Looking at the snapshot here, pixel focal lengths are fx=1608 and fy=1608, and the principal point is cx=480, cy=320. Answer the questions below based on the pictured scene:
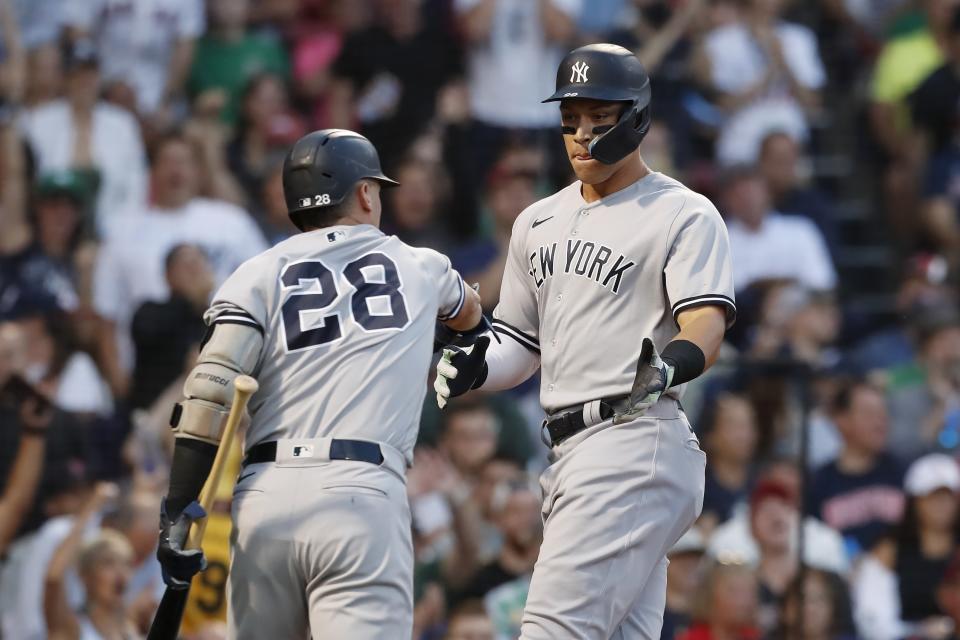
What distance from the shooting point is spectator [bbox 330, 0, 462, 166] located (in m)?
9.73

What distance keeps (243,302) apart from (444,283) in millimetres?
656

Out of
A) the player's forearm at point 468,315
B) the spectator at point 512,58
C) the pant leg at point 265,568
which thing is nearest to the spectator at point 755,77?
the spectator at point 512,58

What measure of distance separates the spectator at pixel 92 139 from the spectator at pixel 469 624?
3.03 meters

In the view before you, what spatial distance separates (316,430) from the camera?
4.59 meters

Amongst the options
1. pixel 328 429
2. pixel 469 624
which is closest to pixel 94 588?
pixel 469 624

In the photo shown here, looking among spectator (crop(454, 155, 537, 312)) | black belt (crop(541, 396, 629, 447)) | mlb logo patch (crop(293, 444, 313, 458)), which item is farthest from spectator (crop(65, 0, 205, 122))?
black belt (crop(541, 396, 629, 447))

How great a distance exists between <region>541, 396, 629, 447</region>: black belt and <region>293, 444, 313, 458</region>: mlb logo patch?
67 centimetres

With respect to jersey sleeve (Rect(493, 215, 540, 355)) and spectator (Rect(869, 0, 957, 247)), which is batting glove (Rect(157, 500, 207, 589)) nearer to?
jersey sleeve (Rect(493, 215, 540, 355))

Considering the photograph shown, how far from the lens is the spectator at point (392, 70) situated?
9727 mm

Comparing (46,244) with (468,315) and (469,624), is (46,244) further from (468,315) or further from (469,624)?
(468,315)

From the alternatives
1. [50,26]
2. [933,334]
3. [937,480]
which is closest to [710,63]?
[933,334]

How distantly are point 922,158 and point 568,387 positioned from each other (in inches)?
265

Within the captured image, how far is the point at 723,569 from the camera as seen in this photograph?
7391 millimetres

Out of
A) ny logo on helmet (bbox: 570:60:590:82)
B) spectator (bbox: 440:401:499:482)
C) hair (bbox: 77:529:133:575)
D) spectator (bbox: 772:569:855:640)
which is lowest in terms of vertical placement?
spectator (bbox: 772:569:855:640)
